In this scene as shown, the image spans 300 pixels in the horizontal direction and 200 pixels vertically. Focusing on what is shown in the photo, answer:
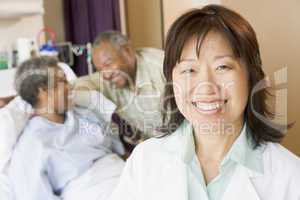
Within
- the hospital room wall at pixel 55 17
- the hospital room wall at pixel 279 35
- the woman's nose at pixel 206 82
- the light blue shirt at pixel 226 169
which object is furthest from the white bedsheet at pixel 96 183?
the hospital room wall at pixel 55 17

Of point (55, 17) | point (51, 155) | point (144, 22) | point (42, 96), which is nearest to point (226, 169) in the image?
point (51, 155)

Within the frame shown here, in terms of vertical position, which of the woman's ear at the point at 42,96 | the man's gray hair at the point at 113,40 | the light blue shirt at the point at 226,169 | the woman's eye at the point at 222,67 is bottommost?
the light blue shirt at the point at 226,169

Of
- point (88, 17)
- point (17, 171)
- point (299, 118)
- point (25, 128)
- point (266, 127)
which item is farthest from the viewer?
point (88, 17)

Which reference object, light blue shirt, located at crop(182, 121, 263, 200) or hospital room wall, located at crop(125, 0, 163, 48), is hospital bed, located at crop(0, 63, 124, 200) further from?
hospital room wall, located at crop(125, 0, 163, 48)

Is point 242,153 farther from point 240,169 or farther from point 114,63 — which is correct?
point 114,63

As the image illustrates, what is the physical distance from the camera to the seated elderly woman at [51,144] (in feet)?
5.29

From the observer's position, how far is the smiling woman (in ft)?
2.92

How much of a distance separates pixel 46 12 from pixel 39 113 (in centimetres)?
146

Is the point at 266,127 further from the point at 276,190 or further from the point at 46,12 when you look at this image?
the point at 46,12

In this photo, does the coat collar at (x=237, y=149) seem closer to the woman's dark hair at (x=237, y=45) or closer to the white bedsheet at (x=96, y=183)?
the woman's dark hair at (x=237, y=45)

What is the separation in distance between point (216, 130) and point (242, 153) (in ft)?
0.30

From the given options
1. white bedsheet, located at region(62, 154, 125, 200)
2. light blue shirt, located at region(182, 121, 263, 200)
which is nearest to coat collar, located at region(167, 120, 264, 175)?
light blue shirt, located at region(182, 121, 263, 200)

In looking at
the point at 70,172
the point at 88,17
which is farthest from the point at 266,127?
the point at 88,17

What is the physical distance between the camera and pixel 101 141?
1.91 meters
